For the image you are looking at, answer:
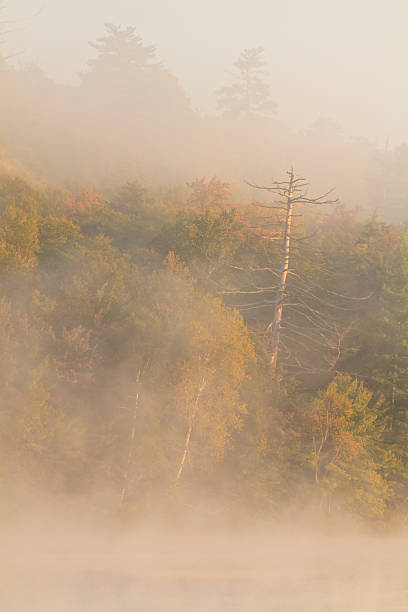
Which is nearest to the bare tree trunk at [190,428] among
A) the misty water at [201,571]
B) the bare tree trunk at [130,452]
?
the bare tree trunk at [130,452]

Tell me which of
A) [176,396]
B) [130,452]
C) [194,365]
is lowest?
[130,452]

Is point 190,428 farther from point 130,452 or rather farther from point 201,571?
point 201,571

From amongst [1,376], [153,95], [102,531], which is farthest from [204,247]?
[153,95]

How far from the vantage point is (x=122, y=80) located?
57500 mm

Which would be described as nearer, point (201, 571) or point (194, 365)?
point (201, 571)

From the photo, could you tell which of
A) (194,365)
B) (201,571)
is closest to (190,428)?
(194,365)

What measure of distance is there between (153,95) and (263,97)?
17.1m

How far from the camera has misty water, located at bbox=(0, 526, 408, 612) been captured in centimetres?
1128

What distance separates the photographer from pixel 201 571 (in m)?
12.8

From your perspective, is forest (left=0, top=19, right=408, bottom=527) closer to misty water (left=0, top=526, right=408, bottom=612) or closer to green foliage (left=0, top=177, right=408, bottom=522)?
green foliage (left=0, top=177, right=408, bottom=522)

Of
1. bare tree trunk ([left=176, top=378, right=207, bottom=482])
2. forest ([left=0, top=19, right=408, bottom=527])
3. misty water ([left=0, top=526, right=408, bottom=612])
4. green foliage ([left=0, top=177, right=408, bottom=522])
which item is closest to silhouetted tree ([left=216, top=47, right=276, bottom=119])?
forest ([left=0, top=19, right=408, bottom=527])

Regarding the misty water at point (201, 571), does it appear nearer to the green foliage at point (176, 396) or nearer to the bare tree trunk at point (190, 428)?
the green foliage at point (176, 396)

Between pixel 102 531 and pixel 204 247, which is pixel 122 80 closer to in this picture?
pixel 204 247

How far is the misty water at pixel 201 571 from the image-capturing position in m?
11.3
